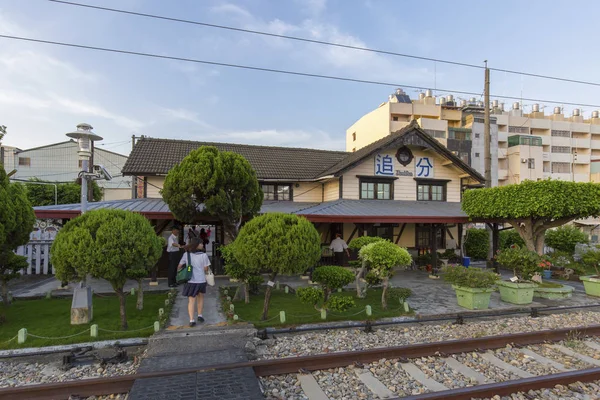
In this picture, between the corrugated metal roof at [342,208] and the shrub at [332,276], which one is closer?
the shrub at [332,276]

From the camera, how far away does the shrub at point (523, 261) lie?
864cm

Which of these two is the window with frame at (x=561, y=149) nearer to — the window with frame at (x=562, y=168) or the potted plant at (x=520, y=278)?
the window with frame at (x=562, y=168)

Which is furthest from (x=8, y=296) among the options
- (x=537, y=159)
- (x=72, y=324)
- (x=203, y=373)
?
(x=537, y=159)

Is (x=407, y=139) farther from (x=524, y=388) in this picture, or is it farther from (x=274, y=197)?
(x=524, y=388)

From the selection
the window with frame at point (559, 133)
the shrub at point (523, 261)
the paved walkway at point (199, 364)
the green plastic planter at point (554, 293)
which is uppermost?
the window with frame at point (559, 133)

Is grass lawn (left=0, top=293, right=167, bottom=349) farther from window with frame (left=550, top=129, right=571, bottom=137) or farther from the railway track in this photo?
window with frame (left=550, top=129, right=571, bottom=137)

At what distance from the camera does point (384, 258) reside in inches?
292

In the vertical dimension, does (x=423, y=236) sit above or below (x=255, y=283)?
above

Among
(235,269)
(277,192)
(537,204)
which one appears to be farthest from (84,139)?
(537,204)

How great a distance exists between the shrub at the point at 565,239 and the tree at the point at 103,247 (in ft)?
63.4

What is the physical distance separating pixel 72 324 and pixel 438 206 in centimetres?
1428

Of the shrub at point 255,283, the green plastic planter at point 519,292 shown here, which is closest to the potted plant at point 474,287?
the green plastic planter at point 519,292

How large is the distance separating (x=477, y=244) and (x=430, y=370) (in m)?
15.3

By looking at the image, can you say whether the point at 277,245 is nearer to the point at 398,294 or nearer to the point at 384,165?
the point at 398,294
